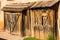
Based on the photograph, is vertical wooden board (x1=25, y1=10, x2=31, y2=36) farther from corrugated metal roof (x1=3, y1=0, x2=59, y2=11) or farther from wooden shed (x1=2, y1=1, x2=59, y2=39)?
corrugated metal roof (x1=3, y1=0, x2=59, y2=11)

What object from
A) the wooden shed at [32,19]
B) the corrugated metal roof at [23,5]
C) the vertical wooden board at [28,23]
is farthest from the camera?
the vertical wooden board at [28,23]

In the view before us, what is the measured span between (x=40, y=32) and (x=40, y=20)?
2.73 ft

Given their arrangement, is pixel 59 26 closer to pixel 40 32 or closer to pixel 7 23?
pixel 40 32

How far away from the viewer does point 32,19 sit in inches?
669

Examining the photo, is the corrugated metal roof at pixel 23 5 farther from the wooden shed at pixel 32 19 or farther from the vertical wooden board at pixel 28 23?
the vertical wooden board at pixel 28 23

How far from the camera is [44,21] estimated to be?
16.2 m

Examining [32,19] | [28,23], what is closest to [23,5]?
[28,23]

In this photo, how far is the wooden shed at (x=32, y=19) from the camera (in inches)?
624

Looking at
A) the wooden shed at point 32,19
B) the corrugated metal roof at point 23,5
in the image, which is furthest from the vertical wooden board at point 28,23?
the corrugated metal roof at point 23,5

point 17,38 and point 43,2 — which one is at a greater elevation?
point 43,2

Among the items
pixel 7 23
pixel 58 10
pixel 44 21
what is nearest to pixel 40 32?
pixel 44 21

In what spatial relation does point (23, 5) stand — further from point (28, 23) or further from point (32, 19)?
point (32, 19)

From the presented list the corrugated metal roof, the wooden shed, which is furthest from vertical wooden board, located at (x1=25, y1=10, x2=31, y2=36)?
the corrugated metal roof

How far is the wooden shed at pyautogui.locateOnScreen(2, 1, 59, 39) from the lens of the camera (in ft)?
52.0
